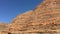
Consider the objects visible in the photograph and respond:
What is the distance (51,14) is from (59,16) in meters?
2.26

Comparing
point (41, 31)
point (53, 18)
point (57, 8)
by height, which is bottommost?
point (41, 31)

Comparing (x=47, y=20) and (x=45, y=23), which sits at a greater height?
(x=47, y=20)

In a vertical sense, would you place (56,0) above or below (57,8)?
above

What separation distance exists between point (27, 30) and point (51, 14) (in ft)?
22.2

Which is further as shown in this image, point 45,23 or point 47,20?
point 47,20

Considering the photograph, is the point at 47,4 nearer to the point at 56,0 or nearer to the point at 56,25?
the point at 56,0

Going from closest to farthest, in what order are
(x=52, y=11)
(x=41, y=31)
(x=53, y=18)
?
1. (x=41, y=31)
2. (x=53, y=18)
3. (x=52, y=11)

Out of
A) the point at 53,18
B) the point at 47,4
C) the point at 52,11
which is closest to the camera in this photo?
the point at 53,18

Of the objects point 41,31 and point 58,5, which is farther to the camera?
point 58,5

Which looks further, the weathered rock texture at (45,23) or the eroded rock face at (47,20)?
the eroded rock face at (47,20)

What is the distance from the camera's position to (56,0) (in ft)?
175

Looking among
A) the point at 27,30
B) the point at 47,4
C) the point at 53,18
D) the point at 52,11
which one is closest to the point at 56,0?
the point at 47,4

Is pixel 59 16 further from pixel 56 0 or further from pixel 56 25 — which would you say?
pixel 56 0

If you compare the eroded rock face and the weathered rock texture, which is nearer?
the weathered rock texture
